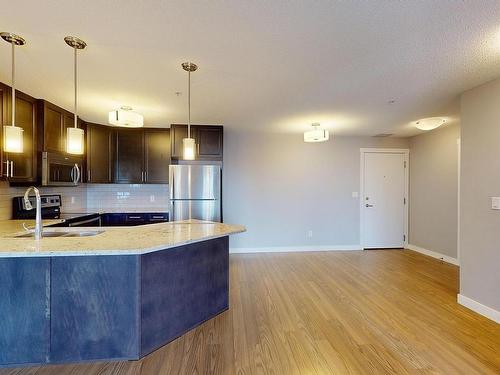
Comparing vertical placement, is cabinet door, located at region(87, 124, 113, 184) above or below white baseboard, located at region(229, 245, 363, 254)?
above

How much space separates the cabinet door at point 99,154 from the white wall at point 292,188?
2.02 metres

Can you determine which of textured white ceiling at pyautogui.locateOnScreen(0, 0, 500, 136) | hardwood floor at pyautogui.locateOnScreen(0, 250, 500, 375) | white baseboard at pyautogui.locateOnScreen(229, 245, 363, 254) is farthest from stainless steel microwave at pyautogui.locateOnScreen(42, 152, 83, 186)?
white baseboard at pyautogui.locateOnScreen(229, 245, 363, 254)

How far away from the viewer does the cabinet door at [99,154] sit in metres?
4.16

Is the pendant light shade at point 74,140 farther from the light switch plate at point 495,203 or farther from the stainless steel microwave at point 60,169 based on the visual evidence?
the light switch plate at point 495,203

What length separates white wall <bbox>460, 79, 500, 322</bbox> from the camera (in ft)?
Result: 8.29

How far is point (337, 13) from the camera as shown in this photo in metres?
1.57

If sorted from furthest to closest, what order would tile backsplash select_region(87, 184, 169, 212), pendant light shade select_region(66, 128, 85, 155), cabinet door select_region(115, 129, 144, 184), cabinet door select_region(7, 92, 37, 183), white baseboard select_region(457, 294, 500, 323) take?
tile backsplash select_region(87, 184, 169, 212) → cabinet door select_region(115, 129, 144, 184) → cabinet door select_region(7, 92, 37, 183) → white baseboard select_region(457, 294, 500, 323) → pendant light shade select_region(66, 128, 85, 155)

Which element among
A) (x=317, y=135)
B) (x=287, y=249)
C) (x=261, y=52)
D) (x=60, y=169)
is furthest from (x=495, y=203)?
(x=60, y=169)

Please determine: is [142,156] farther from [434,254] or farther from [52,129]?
[434,254]

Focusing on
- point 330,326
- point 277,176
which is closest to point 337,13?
point 330,326

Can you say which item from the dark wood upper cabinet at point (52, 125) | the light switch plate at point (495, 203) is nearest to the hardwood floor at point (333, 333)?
the light switch plate at point (495, 203)

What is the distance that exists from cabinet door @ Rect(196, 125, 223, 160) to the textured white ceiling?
947 mm

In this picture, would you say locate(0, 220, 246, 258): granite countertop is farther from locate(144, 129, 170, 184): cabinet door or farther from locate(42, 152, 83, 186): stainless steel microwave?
locate(144, 129, 170, 184): cabinet door

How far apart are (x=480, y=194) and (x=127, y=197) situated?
5.12 meters
